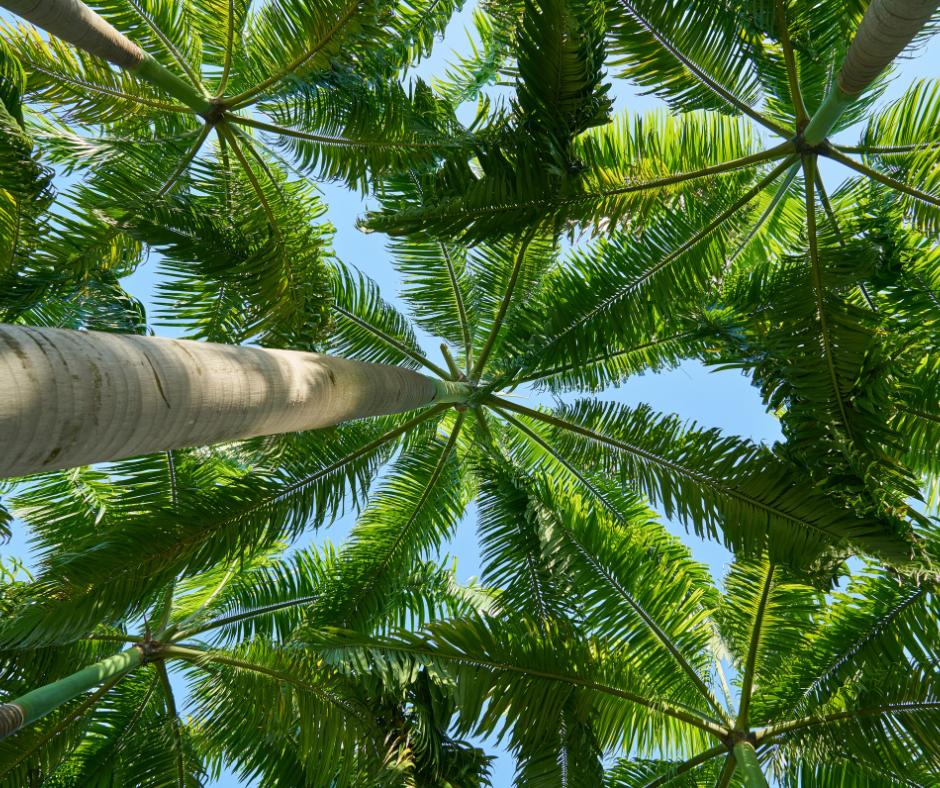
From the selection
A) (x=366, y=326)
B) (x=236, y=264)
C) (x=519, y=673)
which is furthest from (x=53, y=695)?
(x=366, y=326)

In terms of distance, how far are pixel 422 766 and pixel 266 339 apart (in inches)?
143

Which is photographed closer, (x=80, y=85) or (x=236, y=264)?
(x=80, y=85)

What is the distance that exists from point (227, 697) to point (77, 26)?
15.0 feet

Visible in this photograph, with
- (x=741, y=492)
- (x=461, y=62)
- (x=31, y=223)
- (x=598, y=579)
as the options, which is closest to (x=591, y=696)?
(x=598, y=579)

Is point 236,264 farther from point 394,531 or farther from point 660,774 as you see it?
point 660,774

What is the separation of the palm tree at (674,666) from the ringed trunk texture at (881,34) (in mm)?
3187

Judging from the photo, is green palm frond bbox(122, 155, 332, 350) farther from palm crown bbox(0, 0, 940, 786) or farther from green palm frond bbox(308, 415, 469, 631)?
green palm frond bbox(308, 415, 469, 631)

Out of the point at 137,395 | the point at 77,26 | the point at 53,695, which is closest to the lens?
the point at 137,395

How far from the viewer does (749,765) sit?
4.40 metres

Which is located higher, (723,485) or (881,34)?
(881,34)

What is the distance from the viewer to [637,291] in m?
4.95

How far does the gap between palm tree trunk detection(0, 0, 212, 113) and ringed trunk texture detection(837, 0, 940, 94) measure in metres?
3.80

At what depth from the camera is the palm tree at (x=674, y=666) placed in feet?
13.6

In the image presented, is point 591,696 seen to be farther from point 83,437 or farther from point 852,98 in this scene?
point 852,98
